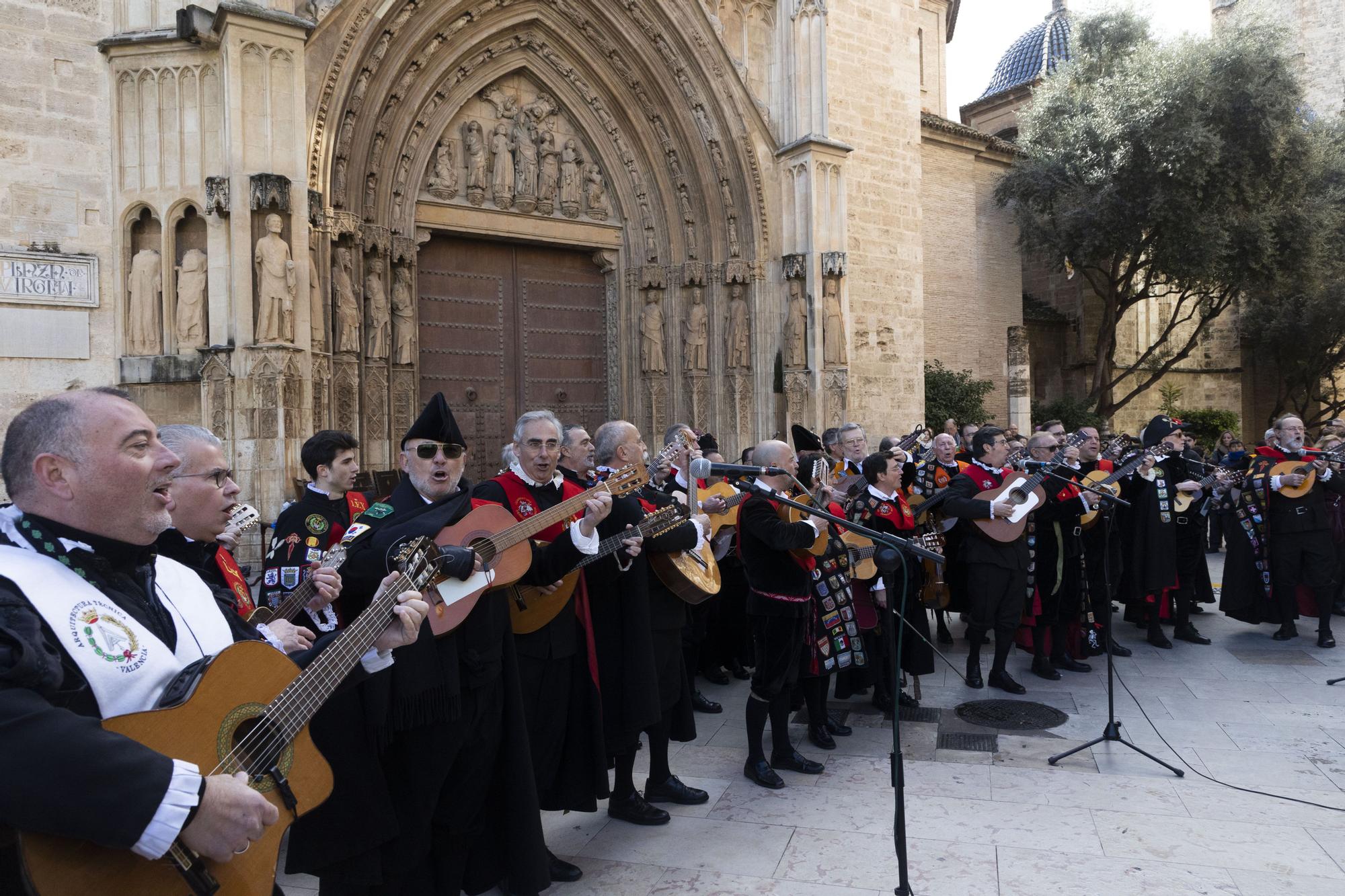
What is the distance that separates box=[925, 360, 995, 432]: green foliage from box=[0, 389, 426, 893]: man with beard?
52.3ft

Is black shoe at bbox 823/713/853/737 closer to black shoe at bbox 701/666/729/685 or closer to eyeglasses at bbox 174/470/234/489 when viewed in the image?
black shoe at bbox 701/666/729/685

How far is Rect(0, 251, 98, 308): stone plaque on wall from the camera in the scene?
8609mm

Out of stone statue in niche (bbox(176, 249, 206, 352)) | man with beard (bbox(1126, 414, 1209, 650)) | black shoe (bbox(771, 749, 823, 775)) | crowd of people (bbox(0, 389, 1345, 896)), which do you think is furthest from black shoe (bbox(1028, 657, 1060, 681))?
stone statue in niche (bbox(176, 249, 206, 352))

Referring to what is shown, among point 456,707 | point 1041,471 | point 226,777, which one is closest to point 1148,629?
point 1041,471

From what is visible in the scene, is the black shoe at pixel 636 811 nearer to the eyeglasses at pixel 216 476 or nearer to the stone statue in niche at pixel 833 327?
the eyeglasses at pixel 216 476

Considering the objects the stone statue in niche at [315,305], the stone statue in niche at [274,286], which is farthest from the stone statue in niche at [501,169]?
the stone statue in niche at [274,286]

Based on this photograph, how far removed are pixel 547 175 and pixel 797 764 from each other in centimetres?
1029

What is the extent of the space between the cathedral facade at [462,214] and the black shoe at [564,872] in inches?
249

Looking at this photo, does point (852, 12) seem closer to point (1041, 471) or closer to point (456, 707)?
point (1041, 471)

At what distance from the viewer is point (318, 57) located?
995 cm

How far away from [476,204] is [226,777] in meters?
11.6

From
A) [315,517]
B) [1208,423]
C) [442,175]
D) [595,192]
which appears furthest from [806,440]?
[1208,423]

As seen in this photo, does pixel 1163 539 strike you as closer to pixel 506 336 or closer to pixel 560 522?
pixel 560 522

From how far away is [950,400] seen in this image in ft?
57.0
